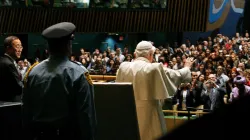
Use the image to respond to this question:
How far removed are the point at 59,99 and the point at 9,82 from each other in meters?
1.89

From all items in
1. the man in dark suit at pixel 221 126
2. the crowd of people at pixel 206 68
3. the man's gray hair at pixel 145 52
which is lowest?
the crowd of people at pixel 206 68

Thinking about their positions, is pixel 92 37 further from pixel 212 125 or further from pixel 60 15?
pixel 212 125

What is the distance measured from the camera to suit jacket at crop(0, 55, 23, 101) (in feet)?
14.8

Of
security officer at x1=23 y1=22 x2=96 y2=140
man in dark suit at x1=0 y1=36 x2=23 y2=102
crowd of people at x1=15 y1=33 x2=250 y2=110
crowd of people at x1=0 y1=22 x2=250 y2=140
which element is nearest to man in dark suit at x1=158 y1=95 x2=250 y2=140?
crowd of people at x1=0 y1=22 x2=250 y2=140

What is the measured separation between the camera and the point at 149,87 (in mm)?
5059

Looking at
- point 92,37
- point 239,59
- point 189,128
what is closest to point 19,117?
point 189,128

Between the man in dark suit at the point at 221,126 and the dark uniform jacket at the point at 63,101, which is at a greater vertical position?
the man in dark suit at the point at 221,126

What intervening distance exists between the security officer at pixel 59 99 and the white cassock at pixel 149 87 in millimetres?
2187

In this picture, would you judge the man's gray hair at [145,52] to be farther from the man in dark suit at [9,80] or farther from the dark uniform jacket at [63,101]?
the dark uniform jacket at [63,101]

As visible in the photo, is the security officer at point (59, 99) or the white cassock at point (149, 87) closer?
the security officer at point (59, 99)

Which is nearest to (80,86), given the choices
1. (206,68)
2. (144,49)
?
(144,49)

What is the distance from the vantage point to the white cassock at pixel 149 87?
16.5 feet

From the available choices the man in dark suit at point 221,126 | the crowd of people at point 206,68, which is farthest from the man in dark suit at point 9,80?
the man in dark suit at point 221,126

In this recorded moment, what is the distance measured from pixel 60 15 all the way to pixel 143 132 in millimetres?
13322
